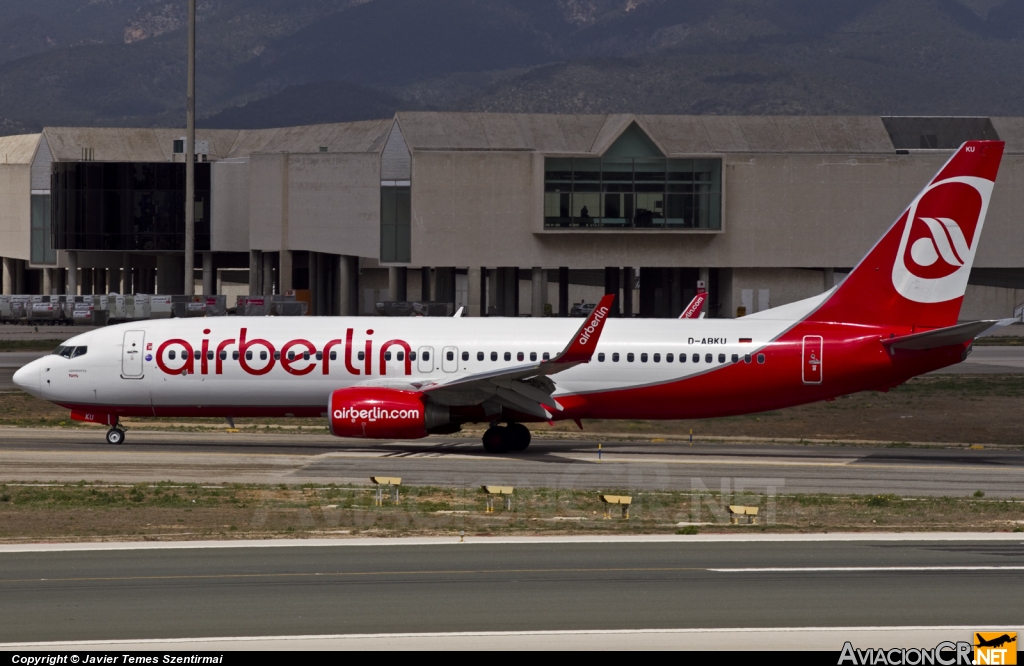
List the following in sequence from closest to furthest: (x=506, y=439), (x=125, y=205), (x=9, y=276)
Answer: (x=506, y=439)
(x=125, y=205)
(x=9, y=276)

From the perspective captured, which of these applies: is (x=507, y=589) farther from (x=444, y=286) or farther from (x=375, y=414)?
(x=444, y=286)

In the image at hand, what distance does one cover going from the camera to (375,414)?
38.1m

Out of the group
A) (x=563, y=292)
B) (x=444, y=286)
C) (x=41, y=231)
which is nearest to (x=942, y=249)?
(x=563, y=292)

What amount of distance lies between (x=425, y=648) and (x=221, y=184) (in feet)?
371

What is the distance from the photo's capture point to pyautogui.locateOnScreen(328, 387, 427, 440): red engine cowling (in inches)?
1499

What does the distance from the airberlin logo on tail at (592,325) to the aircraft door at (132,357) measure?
539 inches

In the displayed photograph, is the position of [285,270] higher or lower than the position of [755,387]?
higher

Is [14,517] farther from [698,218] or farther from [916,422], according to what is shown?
[698,218]

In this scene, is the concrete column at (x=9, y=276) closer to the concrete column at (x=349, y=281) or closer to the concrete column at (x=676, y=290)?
the concrete column at (x=349, y=281)

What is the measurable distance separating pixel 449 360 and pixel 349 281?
69.9 meters

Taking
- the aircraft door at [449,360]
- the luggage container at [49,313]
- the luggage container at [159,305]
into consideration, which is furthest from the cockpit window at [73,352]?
the luggage container at [49,313]

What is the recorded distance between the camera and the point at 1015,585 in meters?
20.9

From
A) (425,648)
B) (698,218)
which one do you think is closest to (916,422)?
(425,648)

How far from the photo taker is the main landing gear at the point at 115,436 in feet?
134
